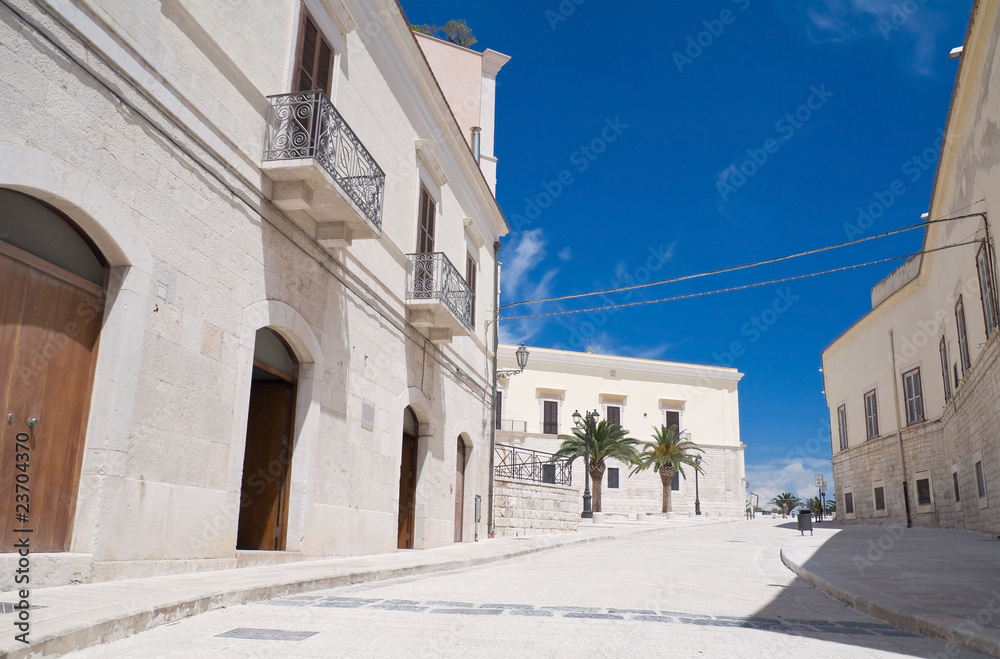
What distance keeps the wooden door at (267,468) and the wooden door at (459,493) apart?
23.7 ft

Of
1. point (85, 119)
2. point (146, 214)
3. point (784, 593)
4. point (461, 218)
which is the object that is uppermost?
point (461, 218)

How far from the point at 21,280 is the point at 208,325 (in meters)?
2.05

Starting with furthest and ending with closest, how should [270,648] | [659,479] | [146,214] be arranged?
1. [659,479]
2. [146,214]
3. [270,648]

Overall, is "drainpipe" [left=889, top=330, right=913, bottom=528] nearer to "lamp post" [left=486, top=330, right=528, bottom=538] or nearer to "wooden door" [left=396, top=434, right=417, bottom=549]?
"lamp post" [left=486, top=330, right=528, bottom=538]

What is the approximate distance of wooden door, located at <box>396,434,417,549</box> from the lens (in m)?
14.2

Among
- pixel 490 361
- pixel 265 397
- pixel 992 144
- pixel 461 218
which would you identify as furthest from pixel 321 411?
pixel 992 144

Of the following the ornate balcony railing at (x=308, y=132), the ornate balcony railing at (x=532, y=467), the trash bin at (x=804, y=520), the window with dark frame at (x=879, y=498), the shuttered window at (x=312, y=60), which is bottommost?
the trash bin at (x=804, y=520)

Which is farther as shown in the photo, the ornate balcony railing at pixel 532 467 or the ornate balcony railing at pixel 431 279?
the ornate balcony railing at pixel 532 467

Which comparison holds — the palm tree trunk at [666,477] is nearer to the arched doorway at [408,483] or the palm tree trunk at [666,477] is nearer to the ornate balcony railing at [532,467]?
the ornate balcony railing at [532,467]

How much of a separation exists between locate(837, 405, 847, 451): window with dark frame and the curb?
98.0 ft

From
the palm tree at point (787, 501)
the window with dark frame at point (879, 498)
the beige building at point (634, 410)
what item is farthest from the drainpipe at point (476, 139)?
the palm tree at point (787, 501)

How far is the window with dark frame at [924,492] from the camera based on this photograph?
82.8ft

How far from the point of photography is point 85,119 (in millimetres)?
6047

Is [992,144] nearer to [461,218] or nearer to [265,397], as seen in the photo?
[461,218]
